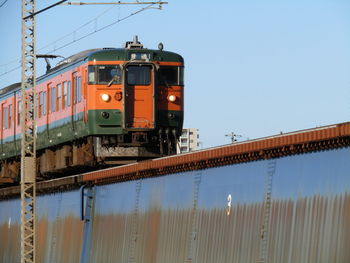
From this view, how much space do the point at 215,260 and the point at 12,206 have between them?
1978 centimetres

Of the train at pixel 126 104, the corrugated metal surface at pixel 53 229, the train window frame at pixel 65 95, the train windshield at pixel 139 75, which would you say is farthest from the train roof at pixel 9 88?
the train windshield at pixel 139 75

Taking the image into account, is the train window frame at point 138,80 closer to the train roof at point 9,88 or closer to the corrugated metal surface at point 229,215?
the corrugated metal surface at point 229,215

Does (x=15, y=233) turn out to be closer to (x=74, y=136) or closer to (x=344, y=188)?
(x=74, y=136)

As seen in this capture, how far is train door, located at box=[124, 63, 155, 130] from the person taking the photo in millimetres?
31016

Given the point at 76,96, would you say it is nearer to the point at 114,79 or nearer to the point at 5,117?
the point at 114,79

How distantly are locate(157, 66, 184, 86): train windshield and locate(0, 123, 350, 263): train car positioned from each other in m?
3.79

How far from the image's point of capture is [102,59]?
31078mm

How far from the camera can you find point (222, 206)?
20375 millimetres

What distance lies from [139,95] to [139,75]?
0.58m

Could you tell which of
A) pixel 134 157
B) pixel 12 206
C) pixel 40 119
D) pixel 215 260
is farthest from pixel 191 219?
pixel 12 206

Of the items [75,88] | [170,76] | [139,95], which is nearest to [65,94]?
[75,88]

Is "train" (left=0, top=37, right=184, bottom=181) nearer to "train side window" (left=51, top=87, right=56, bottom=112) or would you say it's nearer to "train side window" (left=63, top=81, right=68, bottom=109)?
"train side window" (left=63, top=81, right=68, bottom=109)

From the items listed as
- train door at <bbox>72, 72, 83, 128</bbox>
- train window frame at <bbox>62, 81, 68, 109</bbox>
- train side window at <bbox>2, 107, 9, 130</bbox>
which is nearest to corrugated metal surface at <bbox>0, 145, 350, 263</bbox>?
train door at <bbox>72, 72, 83, 128</bbox>

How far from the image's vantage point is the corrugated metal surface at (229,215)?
15.9 meters
